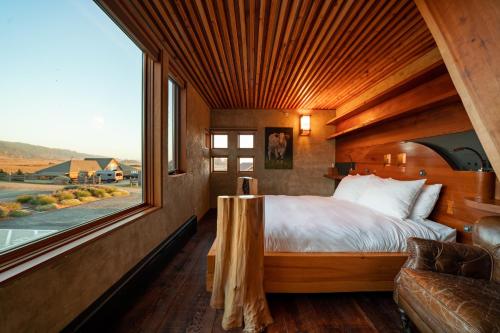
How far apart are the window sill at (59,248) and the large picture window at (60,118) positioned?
66mm

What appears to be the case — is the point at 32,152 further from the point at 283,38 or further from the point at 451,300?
the point at 451,300

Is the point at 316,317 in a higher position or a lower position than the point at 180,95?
lower

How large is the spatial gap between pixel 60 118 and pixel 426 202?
305 cm

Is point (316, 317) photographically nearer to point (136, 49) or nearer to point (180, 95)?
point (136, 49)

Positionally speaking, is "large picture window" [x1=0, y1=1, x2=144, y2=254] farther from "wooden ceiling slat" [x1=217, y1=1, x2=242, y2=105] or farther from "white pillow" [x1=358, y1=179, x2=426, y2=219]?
"white pillow" [x1=358, y1=179, x2=426, y2=219]

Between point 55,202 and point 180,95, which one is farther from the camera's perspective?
point 180,95

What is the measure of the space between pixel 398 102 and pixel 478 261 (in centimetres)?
206

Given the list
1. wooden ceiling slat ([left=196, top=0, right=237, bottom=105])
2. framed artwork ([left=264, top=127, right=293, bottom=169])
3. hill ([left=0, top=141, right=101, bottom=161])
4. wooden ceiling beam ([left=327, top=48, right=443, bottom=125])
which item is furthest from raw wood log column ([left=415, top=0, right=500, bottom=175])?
framed artwork ([left=264, top=127, right=293, bottom=169])

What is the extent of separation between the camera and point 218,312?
1.32 metres

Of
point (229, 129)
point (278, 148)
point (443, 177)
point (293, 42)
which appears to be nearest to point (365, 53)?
point (293, 42)

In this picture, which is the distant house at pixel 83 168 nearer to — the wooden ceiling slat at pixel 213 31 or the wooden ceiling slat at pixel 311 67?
the wooden ceiling slat at pixel 213 31

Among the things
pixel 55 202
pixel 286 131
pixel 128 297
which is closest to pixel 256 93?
pixel 286 131

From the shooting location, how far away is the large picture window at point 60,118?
0.86m

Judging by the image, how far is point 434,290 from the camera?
967 millimetres
